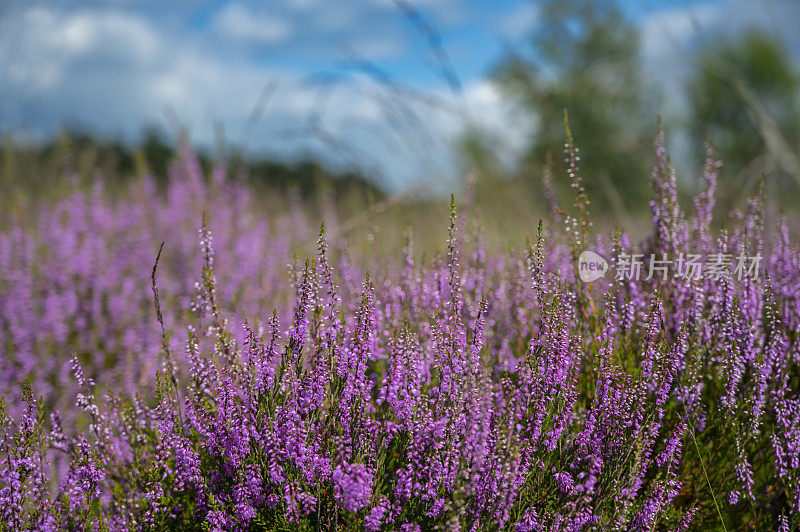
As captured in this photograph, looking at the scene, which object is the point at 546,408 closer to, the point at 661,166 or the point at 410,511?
the point at 410,511

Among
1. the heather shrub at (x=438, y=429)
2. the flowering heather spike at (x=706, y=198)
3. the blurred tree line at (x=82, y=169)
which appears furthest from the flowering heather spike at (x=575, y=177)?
the blurred tree line at (x=82, y=169)

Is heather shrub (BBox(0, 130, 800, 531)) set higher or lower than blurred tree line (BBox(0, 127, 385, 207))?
lower

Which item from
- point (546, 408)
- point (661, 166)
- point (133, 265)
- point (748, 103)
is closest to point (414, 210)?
point (133, 265)

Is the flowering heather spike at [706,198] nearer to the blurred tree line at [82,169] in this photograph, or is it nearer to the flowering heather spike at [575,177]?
the flowering heather spike at [575,177]

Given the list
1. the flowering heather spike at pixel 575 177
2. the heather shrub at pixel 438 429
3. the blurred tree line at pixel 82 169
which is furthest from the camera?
the blurred tree line at pixel 82 169

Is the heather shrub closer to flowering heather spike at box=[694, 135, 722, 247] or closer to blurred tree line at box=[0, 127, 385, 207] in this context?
flowering heather spike at box=[694, 135, 722, 247]

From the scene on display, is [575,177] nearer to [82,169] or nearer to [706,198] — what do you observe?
[706,198]

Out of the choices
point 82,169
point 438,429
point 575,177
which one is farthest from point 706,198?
point 82,169

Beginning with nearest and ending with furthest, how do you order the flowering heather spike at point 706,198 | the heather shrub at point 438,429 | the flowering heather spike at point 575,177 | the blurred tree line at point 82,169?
1. the heather shrub at point 438,429
2. the flowering heather spike at point 575,177
3. the flowering heather spike at point 706,198
4. the blurred tree line at point 82,169

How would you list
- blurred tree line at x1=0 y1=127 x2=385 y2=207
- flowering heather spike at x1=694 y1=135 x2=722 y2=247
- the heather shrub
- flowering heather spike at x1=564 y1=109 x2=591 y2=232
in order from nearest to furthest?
the heather shrub → flowering heather spike at x1=564 y1=109 x2=591 y2=232 → flowering heather spike at x1=694 y1=135 x2=722 y2=247 → blurred tree line at x1=0 y1=127 x2=385 y2=207

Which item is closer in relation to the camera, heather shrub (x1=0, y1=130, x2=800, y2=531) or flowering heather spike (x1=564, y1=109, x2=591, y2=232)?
heather shrub (x1=0, y1=130, x2=800, y2=531)

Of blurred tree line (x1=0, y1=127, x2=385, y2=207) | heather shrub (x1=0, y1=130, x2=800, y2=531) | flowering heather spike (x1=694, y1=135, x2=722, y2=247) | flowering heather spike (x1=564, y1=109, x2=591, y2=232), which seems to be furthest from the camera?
blurred tree line (x1=0, y1=127, x2=385, y2=207)

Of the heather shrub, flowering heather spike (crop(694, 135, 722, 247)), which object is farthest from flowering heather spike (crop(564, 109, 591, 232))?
flowering heather spike (crop(694, 135, 722, 247))

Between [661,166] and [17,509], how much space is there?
318 centimetres
